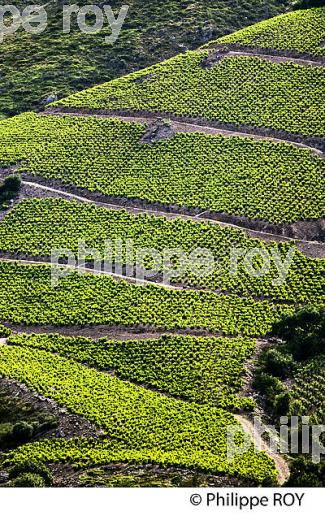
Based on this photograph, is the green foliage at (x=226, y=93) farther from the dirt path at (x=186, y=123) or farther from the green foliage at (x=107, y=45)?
the green foliage at (x=107, y=45)

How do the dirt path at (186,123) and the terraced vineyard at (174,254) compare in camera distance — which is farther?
the dirt path at (186,123)

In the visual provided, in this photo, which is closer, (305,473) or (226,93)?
(305,473)

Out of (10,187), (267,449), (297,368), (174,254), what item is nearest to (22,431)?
(267,449)

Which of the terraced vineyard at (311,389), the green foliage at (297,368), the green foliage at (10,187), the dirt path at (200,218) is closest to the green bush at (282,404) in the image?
the green foliage at (297,368)

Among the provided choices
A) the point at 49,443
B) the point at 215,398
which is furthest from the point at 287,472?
the point at 49,443

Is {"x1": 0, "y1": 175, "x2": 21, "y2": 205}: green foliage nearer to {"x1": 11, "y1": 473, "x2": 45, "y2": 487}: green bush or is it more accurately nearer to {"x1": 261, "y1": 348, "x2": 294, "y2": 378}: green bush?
{"x1": 261, "y1": 348, "x2": 294, "y2": 378}: green bush

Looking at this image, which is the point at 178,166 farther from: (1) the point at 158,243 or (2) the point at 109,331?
(2) the point at 109,331
